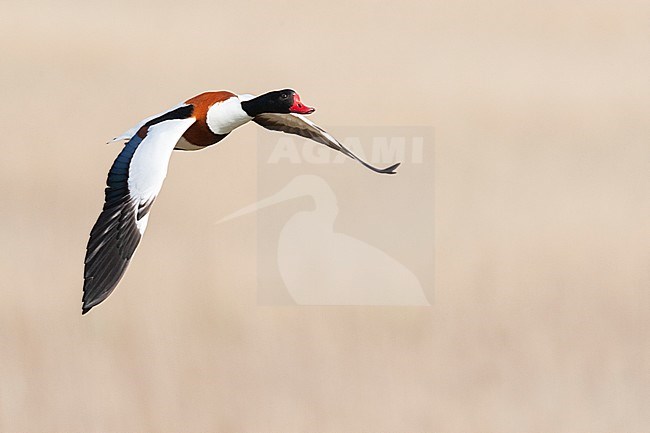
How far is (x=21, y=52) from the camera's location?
10.3m

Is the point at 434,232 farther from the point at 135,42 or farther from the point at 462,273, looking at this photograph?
the point at 135,42

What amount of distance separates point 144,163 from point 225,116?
→ 421 mm

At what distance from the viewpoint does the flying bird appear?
18.3ft

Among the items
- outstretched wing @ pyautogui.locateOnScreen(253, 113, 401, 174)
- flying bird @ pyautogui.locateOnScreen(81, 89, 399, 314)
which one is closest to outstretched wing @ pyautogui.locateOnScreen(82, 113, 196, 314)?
flying bird @ pyautogui.locateOnScreen(81, 89, 399, 314)

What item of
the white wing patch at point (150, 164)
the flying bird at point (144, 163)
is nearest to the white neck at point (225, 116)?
the flying bird at point (144, 163)

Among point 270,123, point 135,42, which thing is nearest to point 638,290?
point 135,42

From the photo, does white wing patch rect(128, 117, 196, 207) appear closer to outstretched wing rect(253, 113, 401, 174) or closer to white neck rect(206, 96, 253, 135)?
white neck rect(206, 96, 253, 135)

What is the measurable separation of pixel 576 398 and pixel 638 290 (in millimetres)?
949

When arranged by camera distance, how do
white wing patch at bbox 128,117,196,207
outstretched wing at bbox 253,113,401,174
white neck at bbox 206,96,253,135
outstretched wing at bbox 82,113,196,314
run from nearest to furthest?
outstretched wing at bbox 82,113,196,314 < white wing patch at bbox 128,117,196,207 < white neck at bbox 206,96,253,135 < outstretched wing at bbox 253,113,401,174

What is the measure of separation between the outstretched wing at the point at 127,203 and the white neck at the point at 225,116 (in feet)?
0.29

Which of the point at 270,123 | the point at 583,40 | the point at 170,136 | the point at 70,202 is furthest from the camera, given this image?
the point at 583,40

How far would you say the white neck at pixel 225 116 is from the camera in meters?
6.06

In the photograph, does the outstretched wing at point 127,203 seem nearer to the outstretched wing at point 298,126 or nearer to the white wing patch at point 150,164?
the white wing patch at point 150,164

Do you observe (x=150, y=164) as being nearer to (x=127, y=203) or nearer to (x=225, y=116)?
(x=127, y=203)
